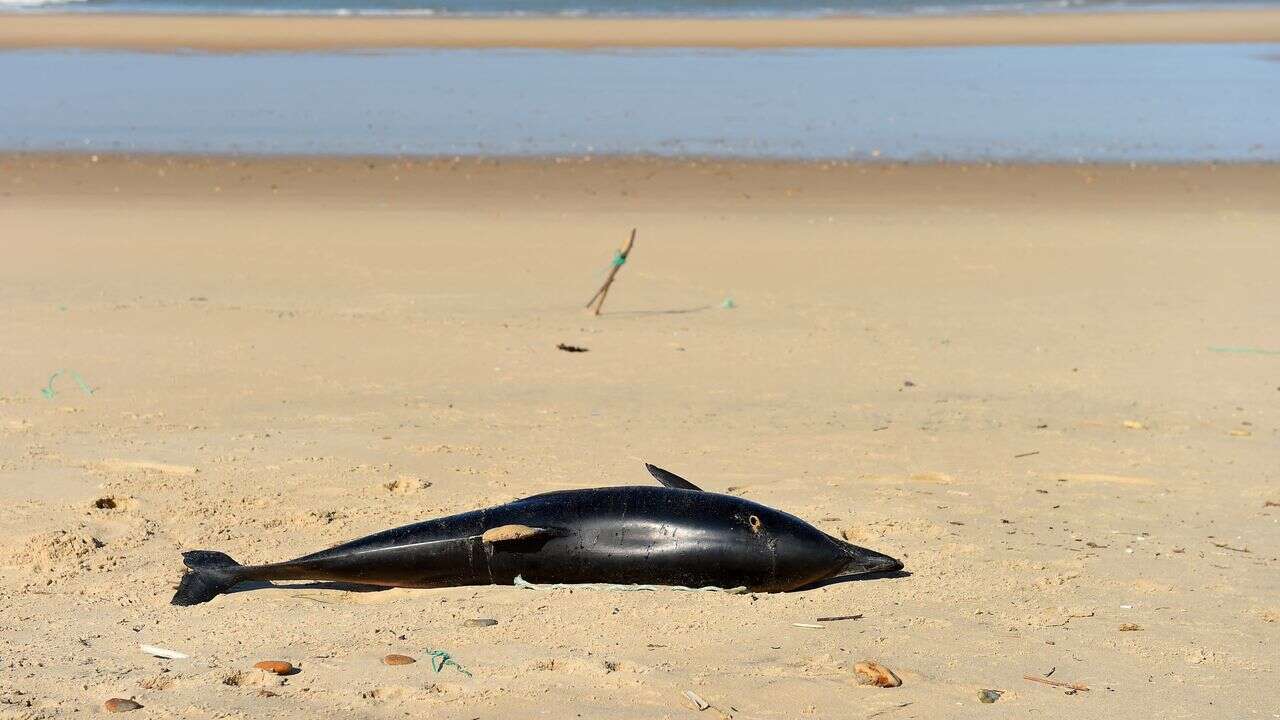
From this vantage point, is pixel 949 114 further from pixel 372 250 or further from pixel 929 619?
pixel 929 619

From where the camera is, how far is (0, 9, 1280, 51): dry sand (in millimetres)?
37812

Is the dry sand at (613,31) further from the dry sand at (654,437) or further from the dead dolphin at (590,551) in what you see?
the dead dolphin at (590,551)

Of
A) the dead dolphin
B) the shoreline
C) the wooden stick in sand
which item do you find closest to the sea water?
the shoreline

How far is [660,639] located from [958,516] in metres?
1.84

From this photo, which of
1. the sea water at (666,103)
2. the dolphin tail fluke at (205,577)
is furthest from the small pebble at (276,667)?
the sea water at (666,103)

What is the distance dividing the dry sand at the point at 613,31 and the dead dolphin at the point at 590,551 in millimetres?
32510

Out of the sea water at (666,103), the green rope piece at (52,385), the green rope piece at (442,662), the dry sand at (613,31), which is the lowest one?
the dry sand at (613,31)

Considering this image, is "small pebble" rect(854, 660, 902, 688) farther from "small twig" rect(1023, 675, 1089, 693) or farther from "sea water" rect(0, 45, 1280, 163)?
"sea water" rect(0, 45, 1280, 163)

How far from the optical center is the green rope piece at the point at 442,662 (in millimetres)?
4598

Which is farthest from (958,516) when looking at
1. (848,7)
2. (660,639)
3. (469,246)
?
(848,7)

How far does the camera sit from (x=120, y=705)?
4266 mm

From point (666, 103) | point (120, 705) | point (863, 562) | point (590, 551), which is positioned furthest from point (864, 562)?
point (666, 103)

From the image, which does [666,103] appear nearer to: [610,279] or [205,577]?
[610,279]

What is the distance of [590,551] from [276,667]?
1.18 m
